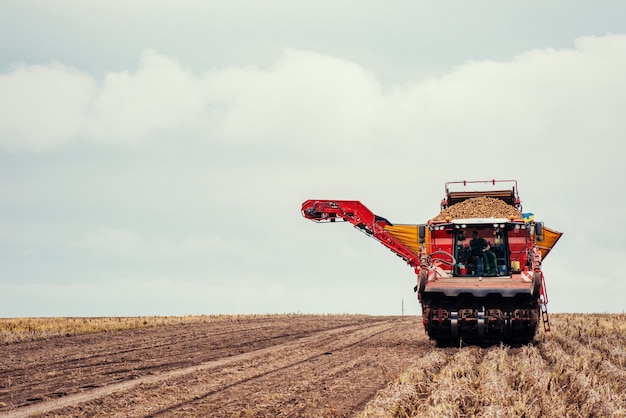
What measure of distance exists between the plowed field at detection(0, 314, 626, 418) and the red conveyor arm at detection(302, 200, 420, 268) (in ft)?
15.4

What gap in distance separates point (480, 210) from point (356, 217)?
5.35 m

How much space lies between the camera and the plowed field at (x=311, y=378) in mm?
9117

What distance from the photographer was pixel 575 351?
15555 millimetres

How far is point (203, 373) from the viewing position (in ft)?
43.4

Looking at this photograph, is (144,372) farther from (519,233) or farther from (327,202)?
(327,202)

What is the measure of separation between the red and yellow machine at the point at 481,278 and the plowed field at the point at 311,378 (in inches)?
25.2

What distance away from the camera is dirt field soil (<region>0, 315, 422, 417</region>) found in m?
9.91

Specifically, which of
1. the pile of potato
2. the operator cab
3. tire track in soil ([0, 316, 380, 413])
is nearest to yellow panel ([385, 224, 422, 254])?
the pile of potato

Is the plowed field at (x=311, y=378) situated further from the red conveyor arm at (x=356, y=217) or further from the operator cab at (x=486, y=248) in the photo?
the red conveyor arm at (x=356, y=217)

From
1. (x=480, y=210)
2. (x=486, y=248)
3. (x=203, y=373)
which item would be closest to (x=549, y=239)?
(x=480, y=210)

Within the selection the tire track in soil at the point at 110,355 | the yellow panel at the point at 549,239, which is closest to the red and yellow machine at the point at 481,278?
the yellow panel at the point at 549,239

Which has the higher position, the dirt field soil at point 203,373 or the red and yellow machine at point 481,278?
the red and yellow machine at point 481,278

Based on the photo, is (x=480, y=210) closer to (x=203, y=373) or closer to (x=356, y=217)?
(x=356, y=217)

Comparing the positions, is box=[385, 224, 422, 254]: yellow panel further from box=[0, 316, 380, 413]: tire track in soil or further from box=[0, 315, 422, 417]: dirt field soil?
box=[0, 316, 380, 413]: tire track in soil
